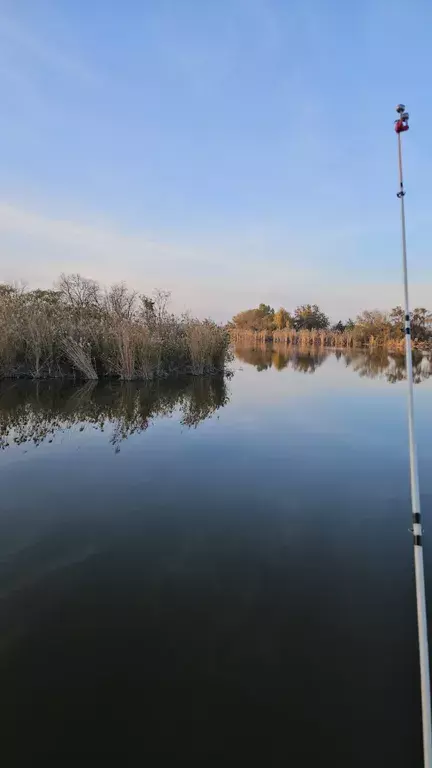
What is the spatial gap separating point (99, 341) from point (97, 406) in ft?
16.5

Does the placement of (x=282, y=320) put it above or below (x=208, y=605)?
above

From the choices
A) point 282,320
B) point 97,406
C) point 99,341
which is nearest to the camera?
point 97,406

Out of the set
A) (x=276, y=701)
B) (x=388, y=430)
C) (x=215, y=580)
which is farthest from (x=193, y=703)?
(x=388, y=430)

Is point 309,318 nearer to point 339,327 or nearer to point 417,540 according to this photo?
point 339,327

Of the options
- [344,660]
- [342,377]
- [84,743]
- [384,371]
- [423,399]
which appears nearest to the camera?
[84,743]

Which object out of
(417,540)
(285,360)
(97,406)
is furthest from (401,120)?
(285,360)

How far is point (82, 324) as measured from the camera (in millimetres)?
13172

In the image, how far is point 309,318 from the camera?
61.6 metres

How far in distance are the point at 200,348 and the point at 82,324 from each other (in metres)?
3.94

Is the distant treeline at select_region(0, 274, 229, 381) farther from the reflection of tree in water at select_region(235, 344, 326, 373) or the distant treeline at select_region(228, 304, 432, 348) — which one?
the distant treeline at select_region(228, 304, 432, 348)

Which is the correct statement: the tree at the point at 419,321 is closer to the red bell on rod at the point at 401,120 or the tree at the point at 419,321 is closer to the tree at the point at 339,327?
the tree at the point at 339,327

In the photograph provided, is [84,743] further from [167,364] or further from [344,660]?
[167,364]

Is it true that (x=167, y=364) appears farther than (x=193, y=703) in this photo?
Yes

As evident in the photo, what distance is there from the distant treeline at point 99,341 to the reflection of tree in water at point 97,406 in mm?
A: 1016
